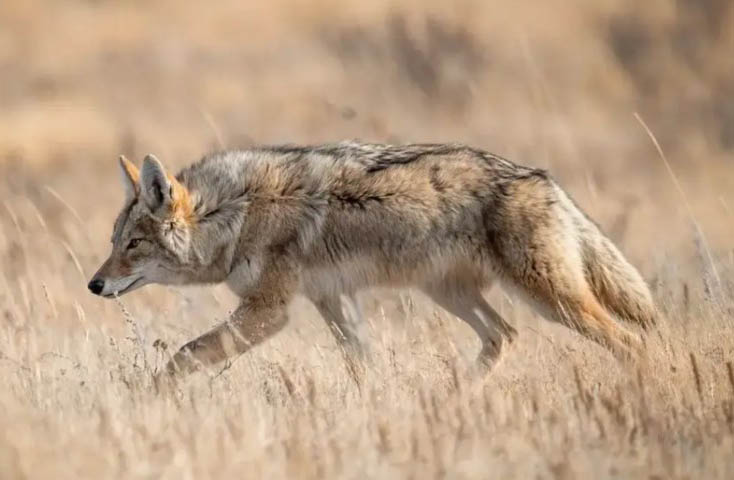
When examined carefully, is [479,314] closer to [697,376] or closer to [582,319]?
[582,319]

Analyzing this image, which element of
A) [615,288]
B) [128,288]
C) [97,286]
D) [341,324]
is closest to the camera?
[615,288]

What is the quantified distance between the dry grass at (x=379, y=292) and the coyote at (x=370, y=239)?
0.25m

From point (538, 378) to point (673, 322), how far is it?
150cm

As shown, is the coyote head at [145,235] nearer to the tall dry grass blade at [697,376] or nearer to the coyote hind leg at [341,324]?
the coyote hind leg at [341,324]

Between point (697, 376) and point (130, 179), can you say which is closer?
point (697, 376)

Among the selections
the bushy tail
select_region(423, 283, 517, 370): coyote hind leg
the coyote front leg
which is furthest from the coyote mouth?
the bushy tail

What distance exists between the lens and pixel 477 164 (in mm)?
8930

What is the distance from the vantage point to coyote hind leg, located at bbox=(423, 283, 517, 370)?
30.0 feet

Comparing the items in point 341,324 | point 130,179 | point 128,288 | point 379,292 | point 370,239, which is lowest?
point 379,292

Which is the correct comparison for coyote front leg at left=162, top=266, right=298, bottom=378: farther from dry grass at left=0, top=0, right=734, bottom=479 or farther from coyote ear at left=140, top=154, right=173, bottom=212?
coyote ear at left=140, top=154, right=173, bottom=212

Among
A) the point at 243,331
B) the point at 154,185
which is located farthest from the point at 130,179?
the point at 243,331

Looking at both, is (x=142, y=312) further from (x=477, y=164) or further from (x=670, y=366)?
(x=670, y=366)

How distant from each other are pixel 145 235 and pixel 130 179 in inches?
12.9

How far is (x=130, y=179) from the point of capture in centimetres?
903
